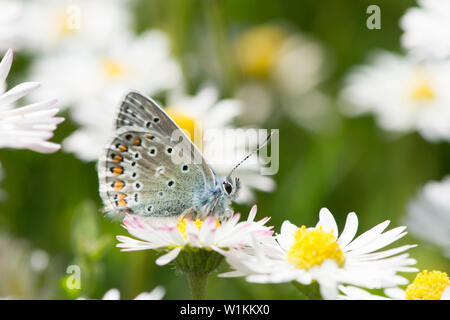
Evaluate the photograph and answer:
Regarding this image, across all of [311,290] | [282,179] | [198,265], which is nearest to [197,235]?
[198,265]

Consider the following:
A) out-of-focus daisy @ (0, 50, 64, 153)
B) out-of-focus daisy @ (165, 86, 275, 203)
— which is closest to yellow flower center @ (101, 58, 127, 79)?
out-of-focus daisy @ (165, 86, 275, 203)

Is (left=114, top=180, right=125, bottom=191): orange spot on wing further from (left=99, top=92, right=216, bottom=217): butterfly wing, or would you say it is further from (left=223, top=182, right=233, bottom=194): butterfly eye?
(left=223, top=182, right=233, bottom=194): butterfly eye

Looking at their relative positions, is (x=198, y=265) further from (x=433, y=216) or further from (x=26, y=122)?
(x=433, y=216)

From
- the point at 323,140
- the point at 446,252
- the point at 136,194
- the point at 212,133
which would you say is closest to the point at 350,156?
the point at 323,140

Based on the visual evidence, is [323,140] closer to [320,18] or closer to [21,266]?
[320,18]

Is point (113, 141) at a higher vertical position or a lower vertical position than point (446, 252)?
higher

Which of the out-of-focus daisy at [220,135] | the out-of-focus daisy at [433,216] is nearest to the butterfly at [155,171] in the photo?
the out-of-focus daisy at [220,135]

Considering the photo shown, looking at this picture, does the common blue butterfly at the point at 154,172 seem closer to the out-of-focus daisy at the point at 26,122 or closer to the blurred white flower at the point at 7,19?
the out-of-focus daisy at the point at 26,122
